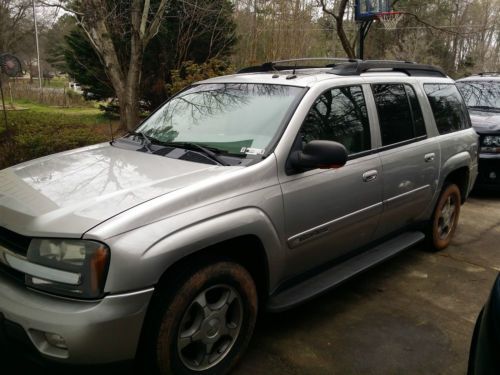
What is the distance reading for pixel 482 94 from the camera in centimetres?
809

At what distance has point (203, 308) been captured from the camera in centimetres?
249

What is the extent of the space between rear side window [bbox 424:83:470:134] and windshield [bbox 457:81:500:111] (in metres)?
3.32

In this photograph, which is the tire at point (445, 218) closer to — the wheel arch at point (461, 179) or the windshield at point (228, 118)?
the wheel arch at point (461, 179)

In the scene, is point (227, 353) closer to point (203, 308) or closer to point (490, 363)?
point (203, 308)

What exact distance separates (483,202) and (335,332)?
4.72 metres

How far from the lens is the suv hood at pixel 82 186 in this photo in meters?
2.21

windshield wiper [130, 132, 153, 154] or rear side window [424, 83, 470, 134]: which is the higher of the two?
rear side window [424, 83, 470, 134]

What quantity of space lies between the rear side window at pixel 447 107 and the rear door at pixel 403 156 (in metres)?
0.28

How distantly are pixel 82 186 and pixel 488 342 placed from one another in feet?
6.80

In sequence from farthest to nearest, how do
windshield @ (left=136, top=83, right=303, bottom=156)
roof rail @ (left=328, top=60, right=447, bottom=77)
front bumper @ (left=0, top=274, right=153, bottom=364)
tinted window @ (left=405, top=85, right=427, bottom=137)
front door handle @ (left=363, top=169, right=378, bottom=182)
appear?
tinted window @ (left=405, top=85, right=427, bottom=137)
roof rail @ (left=328, top=60, right=447, bottom=77)
front door handle @ (left=363, top=169, right=378, bottom=182)
windshield @ (left=136, top=83, right=303, bottom=156)
front bumper @ (left=0, top=274, right=153, bottom=364)

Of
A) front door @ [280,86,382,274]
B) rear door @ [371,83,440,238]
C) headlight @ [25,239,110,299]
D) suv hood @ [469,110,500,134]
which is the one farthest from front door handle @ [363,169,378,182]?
suv hood @ [469,110,500,134]

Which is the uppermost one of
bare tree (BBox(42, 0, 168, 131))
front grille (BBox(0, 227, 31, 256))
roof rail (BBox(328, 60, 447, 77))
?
bare tree (BBox(42, 0, 168, 131))

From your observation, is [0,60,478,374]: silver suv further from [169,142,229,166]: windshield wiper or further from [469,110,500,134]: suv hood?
[469,110,500,134]: suv hood

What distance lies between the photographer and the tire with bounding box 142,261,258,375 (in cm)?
229
